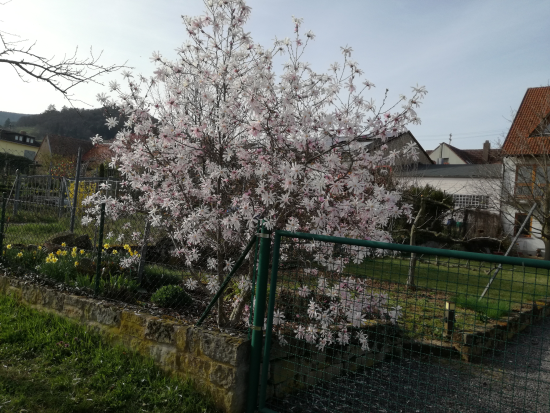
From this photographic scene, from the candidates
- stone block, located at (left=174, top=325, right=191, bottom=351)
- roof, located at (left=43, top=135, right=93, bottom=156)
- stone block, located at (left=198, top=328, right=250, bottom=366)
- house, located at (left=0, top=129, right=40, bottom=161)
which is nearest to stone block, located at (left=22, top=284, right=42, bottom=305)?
stone block, located at (left=174, top=325, right=191, bottom=351)

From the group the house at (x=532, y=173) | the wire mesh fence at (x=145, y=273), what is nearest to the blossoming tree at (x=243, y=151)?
the wire mesh fence at (x=145, y=273)

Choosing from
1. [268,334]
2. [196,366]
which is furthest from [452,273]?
[196,366]

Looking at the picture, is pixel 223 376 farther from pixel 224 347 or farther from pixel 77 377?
pixel 77 377

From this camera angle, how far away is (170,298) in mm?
4812

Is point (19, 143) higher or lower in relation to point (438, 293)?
higher

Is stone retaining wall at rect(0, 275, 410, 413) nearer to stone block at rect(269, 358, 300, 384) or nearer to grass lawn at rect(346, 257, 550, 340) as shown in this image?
stone block at rect(269, 358, 300, 384)

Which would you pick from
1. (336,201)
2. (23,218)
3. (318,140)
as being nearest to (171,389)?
(336,201)

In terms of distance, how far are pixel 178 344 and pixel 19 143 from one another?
70290 mm

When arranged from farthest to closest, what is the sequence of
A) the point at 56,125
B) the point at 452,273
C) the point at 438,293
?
the point at 56,125 < the point at 438,293 < the point at 452,273

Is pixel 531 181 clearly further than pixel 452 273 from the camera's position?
Yes

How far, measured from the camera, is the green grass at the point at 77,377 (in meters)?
3.12

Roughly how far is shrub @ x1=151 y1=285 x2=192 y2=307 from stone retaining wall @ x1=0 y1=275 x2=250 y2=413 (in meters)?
0.69

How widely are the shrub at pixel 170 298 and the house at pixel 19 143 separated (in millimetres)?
63023

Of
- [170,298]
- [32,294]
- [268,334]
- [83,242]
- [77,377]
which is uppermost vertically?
[83,242]
